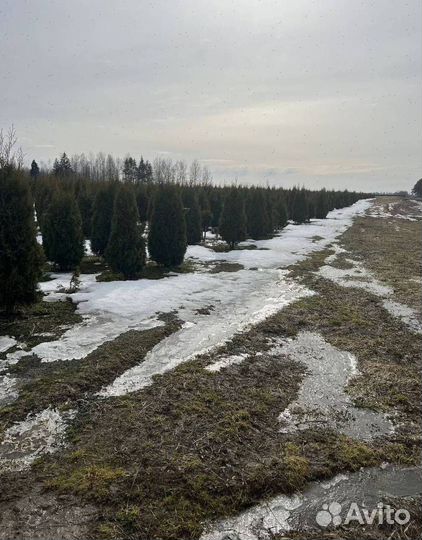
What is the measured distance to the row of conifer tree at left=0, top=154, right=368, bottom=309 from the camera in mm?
8141

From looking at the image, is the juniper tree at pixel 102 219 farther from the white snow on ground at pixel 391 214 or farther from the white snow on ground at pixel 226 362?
the white snow on ground at pixel 391 214

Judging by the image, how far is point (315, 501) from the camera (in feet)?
12.4

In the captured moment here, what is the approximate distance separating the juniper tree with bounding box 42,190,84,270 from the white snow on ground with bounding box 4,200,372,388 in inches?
32.4

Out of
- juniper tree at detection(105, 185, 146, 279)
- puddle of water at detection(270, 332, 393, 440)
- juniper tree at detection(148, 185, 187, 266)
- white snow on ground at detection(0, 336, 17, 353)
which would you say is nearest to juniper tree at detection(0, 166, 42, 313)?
white snow on ground at detection(0, 336, 17, 353)

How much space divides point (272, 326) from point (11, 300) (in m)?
5.71

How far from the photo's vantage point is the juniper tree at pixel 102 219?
1595cm

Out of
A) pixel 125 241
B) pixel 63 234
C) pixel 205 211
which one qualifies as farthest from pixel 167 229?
pixel 205 211

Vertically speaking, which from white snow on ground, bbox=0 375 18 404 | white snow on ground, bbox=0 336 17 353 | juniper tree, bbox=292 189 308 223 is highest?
juniper tree, bbox=292 189 308 223

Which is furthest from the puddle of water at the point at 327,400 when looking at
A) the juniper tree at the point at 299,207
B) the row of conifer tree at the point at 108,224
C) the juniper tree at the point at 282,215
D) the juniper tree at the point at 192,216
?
the juniper tree at the point at 299,207

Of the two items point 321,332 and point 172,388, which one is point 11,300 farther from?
point 321,332

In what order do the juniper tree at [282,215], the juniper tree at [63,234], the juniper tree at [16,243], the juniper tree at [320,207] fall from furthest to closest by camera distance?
1. the juniper tree at [320,207]
2. the juniper tree at [282,215]
3. the juniper tree at [63,234]
4. the juniper tree at [16,243]

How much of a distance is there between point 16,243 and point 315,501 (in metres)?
7.31

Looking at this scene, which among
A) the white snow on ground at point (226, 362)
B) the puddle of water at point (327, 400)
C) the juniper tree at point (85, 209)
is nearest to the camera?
the puddle of water at point (327, 400)

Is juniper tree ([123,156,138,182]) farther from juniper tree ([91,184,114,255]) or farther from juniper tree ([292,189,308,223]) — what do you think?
juniper tree ([91,184,114,255])
